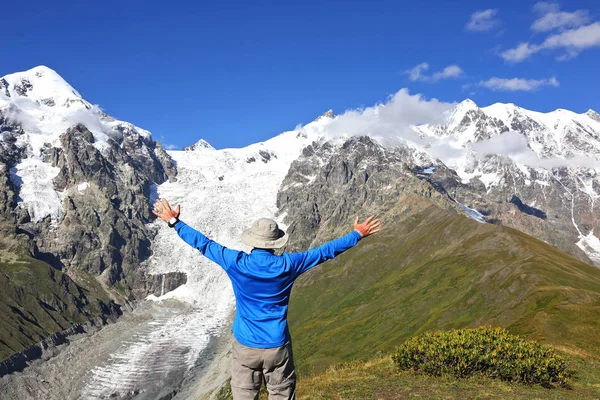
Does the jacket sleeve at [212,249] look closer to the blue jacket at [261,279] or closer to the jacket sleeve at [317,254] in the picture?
the blue jacket at [261,279]

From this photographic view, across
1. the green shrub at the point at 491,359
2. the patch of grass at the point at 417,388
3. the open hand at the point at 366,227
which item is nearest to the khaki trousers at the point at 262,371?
the open hand at the point at 366,227

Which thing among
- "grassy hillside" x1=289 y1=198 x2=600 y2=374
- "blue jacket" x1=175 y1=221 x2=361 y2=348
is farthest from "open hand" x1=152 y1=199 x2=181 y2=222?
"grassy hillside" x1=289 y1=198 x2=600 y2=374

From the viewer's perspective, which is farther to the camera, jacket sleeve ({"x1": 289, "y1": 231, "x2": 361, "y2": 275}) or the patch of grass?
the patch of grass

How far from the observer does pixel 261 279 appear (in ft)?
41.9

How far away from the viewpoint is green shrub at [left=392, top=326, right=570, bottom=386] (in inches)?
1137

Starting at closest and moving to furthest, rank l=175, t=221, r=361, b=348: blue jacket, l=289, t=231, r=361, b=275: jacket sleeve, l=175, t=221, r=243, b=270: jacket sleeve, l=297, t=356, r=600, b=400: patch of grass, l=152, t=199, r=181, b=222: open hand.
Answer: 1. l=175, t=221, r=361, b=348: blue jacket
2. l=175, t=221, r=243, b=270: jacket sleeve
3. l=289, t=231, r=361, b=275: jacket sleeve
4. l=152, t=199, r=181, b=222: open hand
5. l=297, t=356, r=600, b=400: patch of grass

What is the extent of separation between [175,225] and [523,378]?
2389 centimetres

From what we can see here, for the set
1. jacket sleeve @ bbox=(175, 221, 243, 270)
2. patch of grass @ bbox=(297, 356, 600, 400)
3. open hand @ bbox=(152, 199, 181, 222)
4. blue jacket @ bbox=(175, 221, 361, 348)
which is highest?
open hand @ bbox=(152, 199, 181, 222)

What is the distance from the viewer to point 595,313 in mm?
74312

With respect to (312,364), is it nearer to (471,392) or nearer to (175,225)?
(471,392)

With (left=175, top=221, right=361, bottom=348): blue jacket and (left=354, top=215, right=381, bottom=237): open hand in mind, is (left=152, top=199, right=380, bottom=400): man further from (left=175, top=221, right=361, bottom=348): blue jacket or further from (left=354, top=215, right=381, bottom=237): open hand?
(left=354, top=215, right=381, bottom=237): open hand

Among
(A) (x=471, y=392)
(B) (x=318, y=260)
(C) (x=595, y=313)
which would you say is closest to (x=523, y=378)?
(A) (x=471, y=392)

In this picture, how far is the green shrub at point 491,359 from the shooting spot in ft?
94.7

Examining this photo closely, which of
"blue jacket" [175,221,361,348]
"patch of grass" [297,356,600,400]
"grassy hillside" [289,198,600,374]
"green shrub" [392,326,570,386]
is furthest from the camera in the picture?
"grassy hillside" [289,198,600,374]
